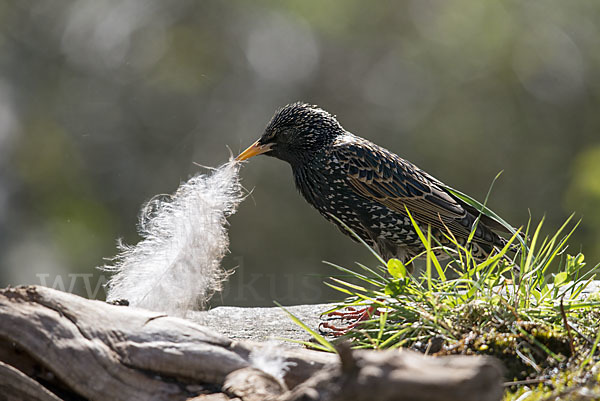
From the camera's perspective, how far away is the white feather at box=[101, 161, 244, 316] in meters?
3.37

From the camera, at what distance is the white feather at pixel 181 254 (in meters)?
3.37

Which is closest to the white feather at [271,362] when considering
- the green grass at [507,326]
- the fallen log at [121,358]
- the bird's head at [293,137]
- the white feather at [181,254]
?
the fallen log at [121,358]

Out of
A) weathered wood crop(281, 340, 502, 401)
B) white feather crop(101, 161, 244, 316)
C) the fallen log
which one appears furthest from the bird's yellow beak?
weathered wood crop(281, 340, 502, 401)

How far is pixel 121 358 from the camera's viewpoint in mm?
2498

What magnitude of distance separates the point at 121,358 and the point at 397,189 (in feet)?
9.91

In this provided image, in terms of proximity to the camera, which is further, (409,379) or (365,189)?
(365,189)

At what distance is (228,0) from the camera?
10945 millimetres

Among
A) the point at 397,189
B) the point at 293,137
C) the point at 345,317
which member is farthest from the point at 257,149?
the point at 345,317

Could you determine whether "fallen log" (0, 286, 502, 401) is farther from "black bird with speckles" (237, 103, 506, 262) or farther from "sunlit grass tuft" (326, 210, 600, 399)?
"black bird with speckles" (237, 103, 506, 262)

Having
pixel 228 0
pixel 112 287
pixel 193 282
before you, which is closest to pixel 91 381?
pixel 193 282

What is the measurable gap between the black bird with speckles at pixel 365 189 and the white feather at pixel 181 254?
1179 millimetres

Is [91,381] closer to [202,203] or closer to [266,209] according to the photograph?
[202,203]

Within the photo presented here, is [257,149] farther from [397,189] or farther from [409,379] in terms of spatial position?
[409,379]

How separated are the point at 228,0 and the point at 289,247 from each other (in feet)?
13.1
